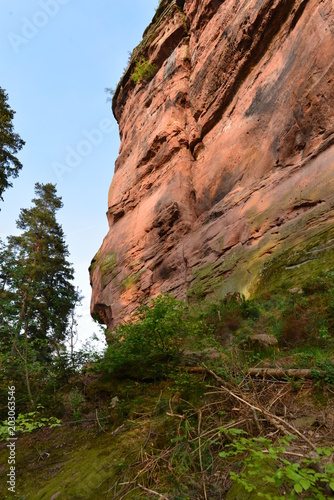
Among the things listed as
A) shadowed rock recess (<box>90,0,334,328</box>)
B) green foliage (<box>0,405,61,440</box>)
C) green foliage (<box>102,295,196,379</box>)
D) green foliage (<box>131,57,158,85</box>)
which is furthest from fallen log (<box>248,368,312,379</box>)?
green foliage (<box>131,57,158,85</box>)

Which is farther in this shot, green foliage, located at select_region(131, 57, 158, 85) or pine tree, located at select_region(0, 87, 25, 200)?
green foliage, located at select_region(131, 57, 158, 85)

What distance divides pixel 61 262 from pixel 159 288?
11.9 metres

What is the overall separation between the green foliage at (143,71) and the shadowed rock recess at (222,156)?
1.23 ft

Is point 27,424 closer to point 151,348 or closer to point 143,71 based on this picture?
point 151,348

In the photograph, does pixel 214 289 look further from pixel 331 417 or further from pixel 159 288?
pixel 331 417

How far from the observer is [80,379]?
619 cm

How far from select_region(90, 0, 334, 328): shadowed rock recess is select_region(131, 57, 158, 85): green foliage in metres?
0.37

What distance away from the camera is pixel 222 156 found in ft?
48.6

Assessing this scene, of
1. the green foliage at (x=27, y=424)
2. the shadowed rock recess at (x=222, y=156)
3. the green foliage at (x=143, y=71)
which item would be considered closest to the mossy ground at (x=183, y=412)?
the green foliage at (x=27, y=424)

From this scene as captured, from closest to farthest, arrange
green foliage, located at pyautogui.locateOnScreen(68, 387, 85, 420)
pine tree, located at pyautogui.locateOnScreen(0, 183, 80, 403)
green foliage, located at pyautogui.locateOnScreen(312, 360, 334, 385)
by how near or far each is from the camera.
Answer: green foliage, located at pyautogui.locateOnScreen(312, 360, 334, 385) → green foliage, located at pyautogui.locateOnScreen(68, 387, 85, 420) → pine tree, located at pyautogui.locateOnScreen(0, 183, 80, 403)

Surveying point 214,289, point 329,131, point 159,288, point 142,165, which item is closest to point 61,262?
point 142,165

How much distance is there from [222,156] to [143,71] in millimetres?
14791

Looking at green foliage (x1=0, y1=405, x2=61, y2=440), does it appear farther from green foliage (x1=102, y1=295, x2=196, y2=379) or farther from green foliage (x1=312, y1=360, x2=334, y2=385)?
green foliage (x1=312, y1=360, x2=334, y2=385)

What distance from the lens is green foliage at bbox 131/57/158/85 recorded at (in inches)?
936
